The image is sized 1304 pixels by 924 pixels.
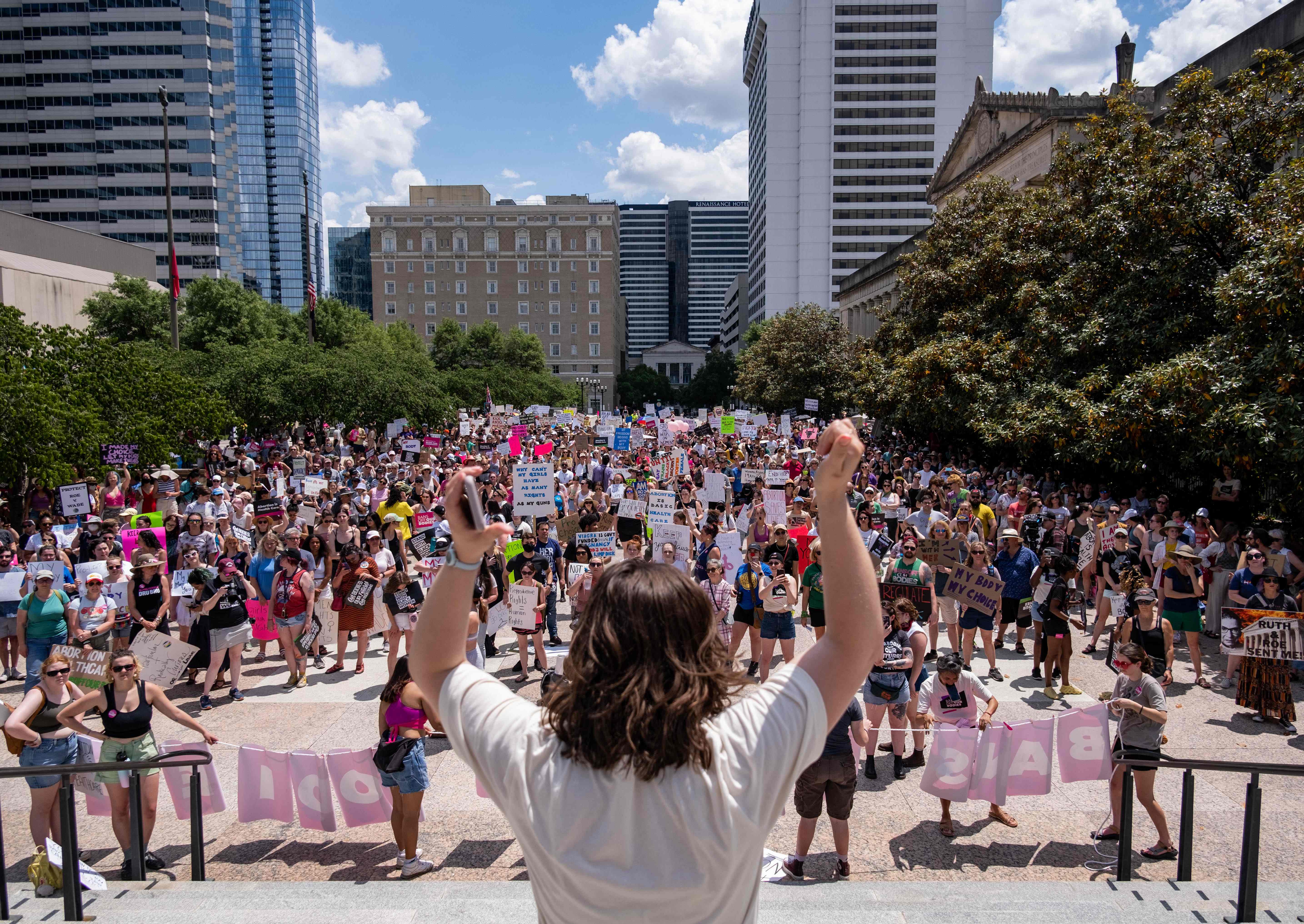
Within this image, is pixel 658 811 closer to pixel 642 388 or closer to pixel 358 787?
pixel 358 787

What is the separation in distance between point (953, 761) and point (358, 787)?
14.3 feet

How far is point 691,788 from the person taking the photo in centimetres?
145

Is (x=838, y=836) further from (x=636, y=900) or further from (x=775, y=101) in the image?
(x=775, y=101)

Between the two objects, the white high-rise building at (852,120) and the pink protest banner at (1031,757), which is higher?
the white high-rise building at (852,120)

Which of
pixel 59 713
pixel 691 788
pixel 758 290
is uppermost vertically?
pixel 758 290

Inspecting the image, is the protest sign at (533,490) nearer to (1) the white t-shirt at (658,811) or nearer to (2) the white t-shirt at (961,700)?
(2) the white t-shirt at (961,700)

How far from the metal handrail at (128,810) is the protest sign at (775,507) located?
8.98 meters

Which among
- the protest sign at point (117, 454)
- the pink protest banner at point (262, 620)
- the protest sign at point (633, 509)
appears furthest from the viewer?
the protest sign at point (117, 454)

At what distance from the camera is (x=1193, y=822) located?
237 inches

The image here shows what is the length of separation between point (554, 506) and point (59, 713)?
29.6 ft

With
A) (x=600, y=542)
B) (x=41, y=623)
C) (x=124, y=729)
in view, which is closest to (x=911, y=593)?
(x=600, y=542)

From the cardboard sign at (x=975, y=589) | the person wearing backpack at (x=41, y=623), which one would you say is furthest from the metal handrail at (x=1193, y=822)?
the person wearing backpack at (x=41, y=623)

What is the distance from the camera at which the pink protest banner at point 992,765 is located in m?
6.34

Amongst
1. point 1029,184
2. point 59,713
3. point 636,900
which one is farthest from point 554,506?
point 1029,184
